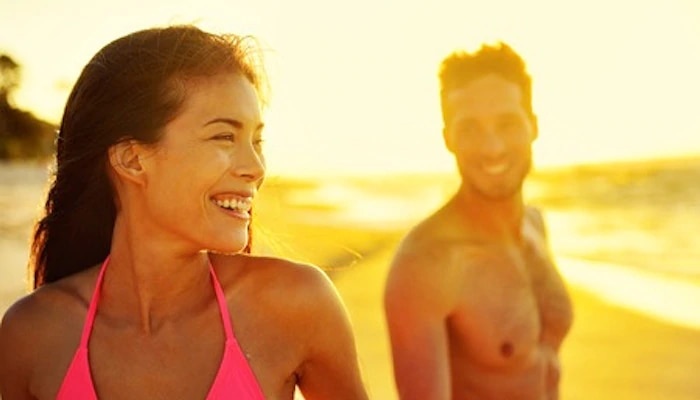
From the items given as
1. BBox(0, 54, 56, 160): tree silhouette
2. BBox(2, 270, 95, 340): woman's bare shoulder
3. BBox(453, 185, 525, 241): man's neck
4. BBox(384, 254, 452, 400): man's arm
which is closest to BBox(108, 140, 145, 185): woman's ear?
BBox(2, 270, 95, 340): woman's bare shoulder

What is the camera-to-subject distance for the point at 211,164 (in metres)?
2.38

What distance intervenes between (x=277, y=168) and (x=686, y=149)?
47925mm

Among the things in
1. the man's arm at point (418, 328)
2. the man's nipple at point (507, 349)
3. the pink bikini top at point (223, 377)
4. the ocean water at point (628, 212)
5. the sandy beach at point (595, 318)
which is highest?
the pink bikini top at point (223, 377)

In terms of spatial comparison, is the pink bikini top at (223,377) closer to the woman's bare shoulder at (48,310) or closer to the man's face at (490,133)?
the woman's bare shoulder at (48,310)

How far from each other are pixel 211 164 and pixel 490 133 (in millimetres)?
1586

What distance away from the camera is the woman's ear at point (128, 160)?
2.52 meters

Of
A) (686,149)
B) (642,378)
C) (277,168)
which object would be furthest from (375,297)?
(686,149)

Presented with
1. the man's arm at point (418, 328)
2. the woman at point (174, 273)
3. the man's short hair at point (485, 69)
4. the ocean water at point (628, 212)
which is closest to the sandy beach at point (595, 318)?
the man's arm at point (418, 328)

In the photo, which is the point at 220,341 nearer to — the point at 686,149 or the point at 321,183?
the point at 321,183

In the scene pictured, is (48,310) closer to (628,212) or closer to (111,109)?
(111,109)

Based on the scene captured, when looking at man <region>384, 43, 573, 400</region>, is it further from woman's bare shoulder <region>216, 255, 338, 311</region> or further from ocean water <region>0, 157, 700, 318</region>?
woman's bare shoulder <region>216, 255, 338, 311</region>

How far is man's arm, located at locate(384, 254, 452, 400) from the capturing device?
3.49 m

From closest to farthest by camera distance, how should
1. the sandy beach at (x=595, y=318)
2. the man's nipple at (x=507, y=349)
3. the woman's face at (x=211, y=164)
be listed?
the woman's face at (x=211, y=164), the man's nipple at (x=507, y=349), the sandy beach at (x=595, y=318)

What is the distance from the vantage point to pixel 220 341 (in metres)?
2.53
